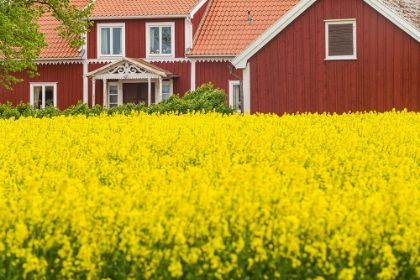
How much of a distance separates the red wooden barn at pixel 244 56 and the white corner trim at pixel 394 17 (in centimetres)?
5

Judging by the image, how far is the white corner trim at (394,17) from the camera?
30359mm

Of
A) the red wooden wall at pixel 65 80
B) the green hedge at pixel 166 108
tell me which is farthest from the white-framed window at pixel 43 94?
the green hedge at pixel 166 108

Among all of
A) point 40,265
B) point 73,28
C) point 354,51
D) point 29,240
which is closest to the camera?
point 40,265

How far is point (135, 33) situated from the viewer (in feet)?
149

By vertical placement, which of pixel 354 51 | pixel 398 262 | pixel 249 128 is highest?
pixel 354 51

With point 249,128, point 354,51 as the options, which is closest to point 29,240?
point 249,128

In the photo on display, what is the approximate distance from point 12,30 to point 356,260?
1184 inches

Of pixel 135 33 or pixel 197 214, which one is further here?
pixel 135 33

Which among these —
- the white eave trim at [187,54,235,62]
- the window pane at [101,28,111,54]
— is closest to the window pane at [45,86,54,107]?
the window pane at [101,28,111,54]

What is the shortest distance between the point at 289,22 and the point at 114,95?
15331mm

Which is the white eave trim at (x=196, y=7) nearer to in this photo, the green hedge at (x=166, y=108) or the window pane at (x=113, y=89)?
the window pane at (x=113, y=89)

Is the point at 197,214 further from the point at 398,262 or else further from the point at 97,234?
the point at 398,262

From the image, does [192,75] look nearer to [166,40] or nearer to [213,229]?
[166,40]

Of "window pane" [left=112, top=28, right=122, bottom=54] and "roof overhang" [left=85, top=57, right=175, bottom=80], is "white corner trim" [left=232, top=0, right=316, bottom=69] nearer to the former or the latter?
"roof overhang" [left=85, top=57, right=175, bottom=80]
